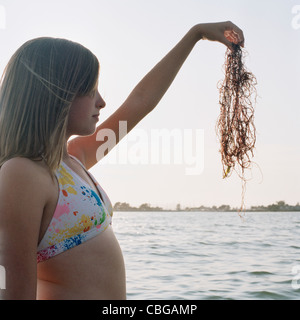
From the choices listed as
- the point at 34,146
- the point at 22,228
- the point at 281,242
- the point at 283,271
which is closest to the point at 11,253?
the point at 22,228

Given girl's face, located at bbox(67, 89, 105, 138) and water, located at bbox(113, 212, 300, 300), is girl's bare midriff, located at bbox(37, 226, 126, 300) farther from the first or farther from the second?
water, located at bbox(113, 212, 300, 300)

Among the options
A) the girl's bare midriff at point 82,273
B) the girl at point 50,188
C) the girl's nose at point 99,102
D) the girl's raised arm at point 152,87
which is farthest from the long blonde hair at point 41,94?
the girl's raised arm at point 152,87

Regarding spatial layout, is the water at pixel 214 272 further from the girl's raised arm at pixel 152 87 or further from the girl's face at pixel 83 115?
the girl's face at pixel 83 115

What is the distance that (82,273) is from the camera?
164 centimetres

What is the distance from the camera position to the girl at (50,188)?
142cm

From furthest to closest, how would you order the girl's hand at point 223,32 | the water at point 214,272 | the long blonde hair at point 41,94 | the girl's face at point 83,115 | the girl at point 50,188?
the water at point 214,272
the girl's hand at point 223,32
the girl's face at point 83,115
the long blonde hair at point 41,94
the girl at point 50,188

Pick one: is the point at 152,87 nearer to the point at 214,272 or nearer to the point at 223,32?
the point at 223,32

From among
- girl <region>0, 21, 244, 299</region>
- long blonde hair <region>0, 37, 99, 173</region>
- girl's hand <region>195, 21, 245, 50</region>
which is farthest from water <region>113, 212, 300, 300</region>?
long blonde hair <region>0, 37, 99, 173</region>

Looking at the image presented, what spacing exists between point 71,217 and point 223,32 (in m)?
1.27

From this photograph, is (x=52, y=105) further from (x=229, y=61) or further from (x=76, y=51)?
(x=229, y=61)

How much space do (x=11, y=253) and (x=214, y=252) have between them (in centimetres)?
1379

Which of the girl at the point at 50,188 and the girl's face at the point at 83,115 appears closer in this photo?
the girl at the point at 50,188

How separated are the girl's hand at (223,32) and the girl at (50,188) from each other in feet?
2.63

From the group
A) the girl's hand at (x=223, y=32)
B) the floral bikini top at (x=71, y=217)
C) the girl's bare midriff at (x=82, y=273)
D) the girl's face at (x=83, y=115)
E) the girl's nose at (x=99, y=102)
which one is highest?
the girl's hand at (x=223, y=32)
